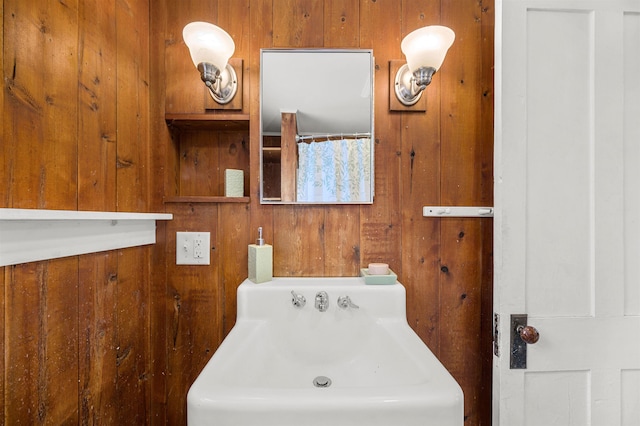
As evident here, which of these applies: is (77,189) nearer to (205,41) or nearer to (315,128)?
(205,41)

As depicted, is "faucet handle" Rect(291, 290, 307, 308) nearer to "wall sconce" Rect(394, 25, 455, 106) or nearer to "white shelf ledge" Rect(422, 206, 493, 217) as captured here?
"white shelf ledge" Rect(422, 206, 493, 217)

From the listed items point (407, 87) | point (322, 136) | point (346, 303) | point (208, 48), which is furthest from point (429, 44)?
point (346, 303)

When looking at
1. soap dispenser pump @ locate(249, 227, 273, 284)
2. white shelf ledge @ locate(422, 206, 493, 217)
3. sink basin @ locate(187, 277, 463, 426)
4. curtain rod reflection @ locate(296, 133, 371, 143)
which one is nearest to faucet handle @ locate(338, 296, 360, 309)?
sink basin @ locate(187, 277, 463, 426)

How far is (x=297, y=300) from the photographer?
846 mm

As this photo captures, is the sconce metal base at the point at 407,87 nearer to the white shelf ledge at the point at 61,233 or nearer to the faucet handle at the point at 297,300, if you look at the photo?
the faucet handle at the point at 297,300

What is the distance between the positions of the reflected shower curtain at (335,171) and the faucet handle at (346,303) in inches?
12.8

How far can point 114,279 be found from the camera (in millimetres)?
802

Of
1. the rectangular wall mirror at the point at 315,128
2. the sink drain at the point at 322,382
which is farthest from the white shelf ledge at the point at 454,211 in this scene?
the sink drain at the point at 322,382

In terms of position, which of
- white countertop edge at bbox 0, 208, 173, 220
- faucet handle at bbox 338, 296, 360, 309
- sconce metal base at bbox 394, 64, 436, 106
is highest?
sconce metal base at bbox 394, 64, 436, 106

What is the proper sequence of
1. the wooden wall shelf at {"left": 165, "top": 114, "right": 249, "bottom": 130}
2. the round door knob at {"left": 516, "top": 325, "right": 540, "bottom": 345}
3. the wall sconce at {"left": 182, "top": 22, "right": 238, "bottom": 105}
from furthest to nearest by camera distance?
the wooden wall shelf at {"left": 165, "top": 114, "right": 249, "bottom": 130}, the wall sconce at {"left": 182, "top": 22, "right": 238, "bottom": 105}, the round door knob at {"left": 516, "top": 325, "right": 540, "bottom": 345}

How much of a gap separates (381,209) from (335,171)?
210 millimetres

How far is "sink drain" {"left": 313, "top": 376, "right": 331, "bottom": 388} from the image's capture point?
0.75 m

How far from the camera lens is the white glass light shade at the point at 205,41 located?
31.6 inches

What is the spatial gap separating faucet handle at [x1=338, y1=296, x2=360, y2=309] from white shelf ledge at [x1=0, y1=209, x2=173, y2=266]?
65cm
